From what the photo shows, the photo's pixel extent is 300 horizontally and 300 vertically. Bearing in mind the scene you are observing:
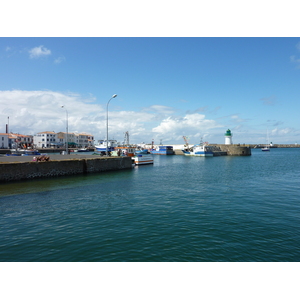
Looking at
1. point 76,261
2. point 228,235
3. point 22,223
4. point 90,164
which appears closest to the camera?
point 76,261

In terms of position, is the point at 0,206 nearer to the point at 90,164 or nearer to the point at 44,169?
the point at 44,169

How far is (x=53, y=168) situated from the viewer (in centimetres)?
2608

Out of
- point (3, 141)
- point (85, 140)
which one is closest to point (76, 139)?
point (85, 140)

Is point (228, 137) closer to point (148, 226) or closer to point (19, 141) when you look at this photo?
point (148, 226)

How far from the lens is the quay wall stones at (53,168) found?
22.3 m

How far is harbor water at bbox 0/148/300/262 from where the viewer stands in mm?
7570

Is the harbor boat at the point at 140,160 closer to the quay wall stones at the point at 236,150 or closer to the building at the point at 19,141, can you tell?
the quay wall stones at the point at 236,150

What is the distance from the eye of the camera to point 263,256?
7480 millimetres

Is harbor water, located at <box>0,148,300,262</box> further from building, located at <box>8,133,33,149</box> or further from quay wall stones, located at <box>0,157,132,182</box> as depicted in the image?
building, located at <box>8,133,33,149</box>

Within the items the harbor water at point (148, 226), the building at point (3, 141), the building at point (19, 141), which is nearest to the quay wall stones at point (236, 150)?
the harbor water at point (148, 226)

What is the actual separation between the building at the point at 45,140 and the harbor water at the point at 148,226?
112764 millimetres

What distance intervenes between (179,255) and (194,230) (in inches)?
103

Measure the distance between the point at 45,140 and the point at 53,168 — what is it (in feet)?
351

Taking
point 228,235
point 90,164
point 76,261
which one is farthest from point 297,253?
point 90,164
